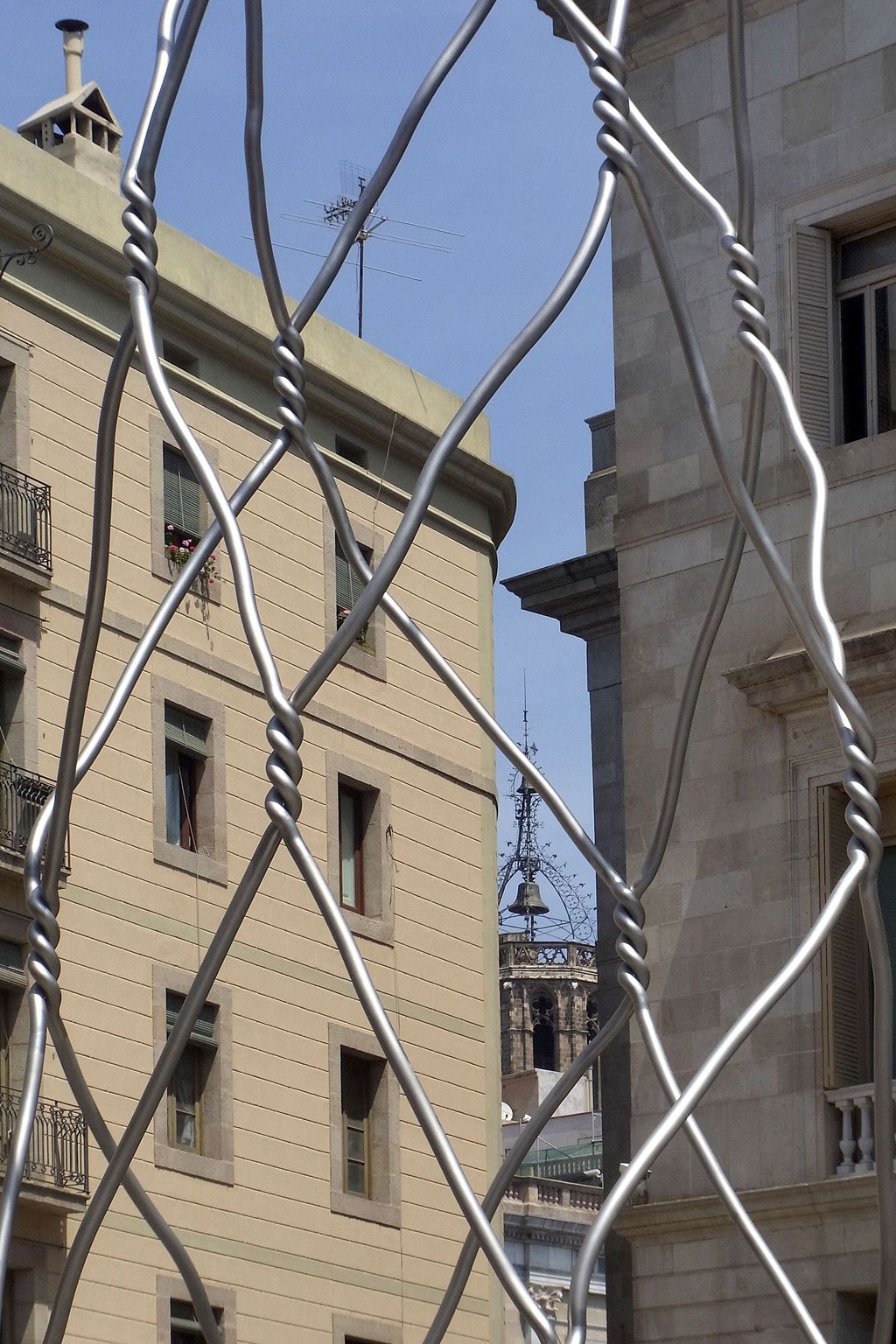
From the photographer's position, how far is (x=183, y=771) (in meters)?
28.5

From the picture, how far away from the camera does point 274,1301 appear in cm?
2762

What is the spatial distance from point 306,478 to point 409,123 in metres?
28.0

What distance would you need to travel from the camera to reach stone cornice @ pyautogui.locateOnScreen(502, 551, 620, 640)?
28000 mm

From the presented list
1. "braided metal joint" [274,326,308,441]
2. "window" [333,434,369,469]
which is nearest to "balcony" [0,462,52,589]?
"window" [333,434,369,469]

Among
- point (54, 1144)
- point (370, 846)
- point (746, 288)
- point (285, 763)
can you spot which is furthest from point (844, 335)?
point (370, 846)

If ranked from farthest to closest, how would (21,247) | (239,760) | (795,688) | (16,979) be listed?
(239,760) < (21,247) < (16,979) < (795,688)

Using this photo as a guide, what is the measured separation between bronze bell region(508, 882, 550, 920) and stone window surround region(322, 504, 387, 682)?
319ft

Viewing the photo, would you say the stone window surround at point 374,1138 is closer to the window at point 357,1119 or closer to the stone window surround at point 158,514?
Answer: the window at point 357,1119

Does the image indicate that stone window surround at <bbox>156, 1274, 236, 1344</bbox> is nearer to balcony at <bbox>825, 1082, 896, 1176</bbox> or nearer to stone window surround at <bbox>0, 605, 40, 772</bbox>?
stone window surround at <bbox>0, 605, 40, 772</bbox>

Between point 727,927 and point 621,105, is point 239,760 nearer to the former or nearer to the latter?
point 727,927

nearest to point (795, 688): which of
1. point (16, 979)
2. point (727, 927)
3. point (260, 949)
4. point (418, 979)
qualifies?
point (727, 927)

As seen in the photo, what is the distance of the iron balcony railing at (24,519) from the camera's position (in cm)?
2619

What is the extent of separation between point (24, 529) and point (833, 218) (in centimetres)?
1238

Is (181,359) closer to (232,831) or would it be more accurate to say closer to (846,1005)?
(232,831)
